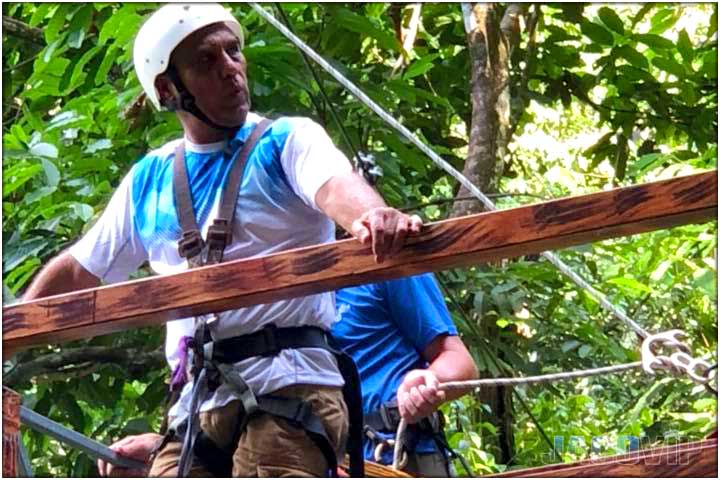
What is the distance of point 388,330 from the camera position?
2867 millimetres

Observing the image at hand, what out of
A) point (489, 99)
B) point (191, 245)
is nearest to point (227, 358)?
point (191, 245)

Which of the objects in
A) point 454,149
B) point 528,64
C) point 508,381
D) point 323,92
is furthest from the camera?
point 454,149

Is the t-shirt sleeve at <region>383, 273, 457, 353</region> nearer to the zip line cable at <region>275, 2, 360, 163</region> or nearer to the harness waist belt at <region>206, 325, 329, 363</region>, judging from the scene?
the harness waist belt at <region>206, 325, 329, 363</region>

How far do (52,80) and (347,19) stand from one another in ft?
3.20

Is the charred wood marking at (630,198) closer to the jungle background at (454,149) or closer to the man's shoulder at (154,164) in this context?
the man's shoulder at (154,164)

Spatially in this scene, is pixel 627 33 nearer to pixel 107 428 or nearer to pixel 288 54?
pixel 288 54

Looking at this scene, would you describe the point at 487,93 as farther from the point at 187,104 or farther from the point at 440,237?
the point at 440,237

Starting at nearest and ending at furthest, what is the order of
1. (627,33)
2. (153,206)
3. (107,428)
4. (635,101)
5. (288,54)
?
(153,206)
(288,54)
(107,428)
(627,33)
(635,101)

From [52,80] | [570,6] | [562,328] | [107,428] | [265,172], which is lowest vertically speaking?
[107,428]

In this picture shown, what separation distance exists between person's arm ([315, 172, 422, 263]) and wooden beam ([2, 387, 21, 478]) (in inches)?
20.9

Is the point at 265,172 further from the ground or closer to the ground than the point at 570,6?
closer to the ground

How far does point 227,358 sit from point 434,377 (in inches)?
25.1

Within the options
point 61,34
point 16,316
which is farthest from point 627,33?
point 16,316

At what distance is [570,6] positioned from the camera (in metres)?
4.58
